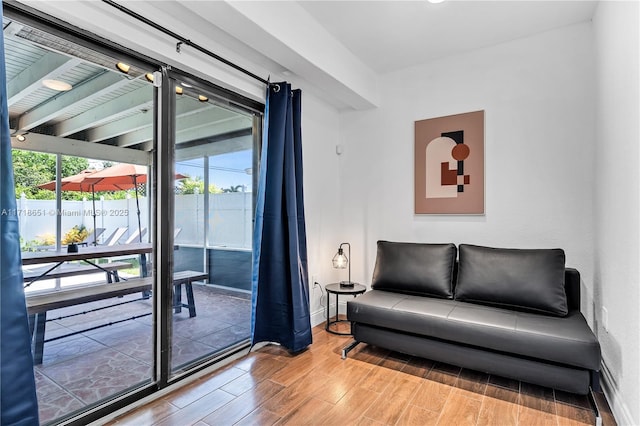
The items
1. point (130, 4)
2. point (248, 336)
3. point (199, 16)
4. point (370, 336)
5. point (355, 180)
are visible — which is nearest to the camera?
point (130, 4)

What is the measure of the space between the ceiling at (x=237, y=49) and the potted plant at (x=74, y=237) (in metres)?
0.44

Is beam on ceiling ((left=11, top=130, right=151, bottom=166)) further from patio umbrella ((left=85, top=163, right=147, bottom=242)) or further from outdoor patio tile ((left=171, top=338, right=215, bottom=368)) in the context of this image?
outdoor patio tile ((left=171, top=338, right=215, bottom=368))

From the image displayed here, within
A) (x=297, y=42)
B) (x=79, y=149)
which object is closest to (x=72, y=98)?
(x=79, y=149)

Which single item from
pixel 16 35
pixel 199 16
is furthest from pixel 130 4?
pixel 16 35

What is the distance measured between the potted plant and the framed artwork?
2.83 meters

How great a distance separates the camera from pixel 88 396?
1.96m

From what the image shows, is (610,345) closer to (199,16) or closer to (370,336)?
(370,336)

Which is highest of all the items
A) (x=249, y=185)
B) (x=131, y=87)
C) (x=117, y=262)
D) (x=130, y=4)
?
(x=130, y=4)

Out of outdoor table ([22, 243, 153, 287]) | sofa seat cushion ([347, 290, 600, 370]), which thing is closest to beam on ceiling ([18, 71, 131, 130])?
outdoor table ([22, 243, 153, 287])

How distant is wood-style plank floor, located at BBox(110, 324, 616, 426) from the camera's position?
1.93 m

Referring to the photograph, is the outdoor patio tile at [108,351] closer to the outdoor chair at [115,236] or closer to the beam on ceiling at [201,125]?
the outdoor chair at [115,236]

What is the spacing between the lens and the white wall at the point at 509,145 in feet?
8.95

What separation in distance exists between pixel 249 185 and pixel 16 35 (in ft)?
5.62

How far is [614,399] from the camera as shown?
1.97 m
